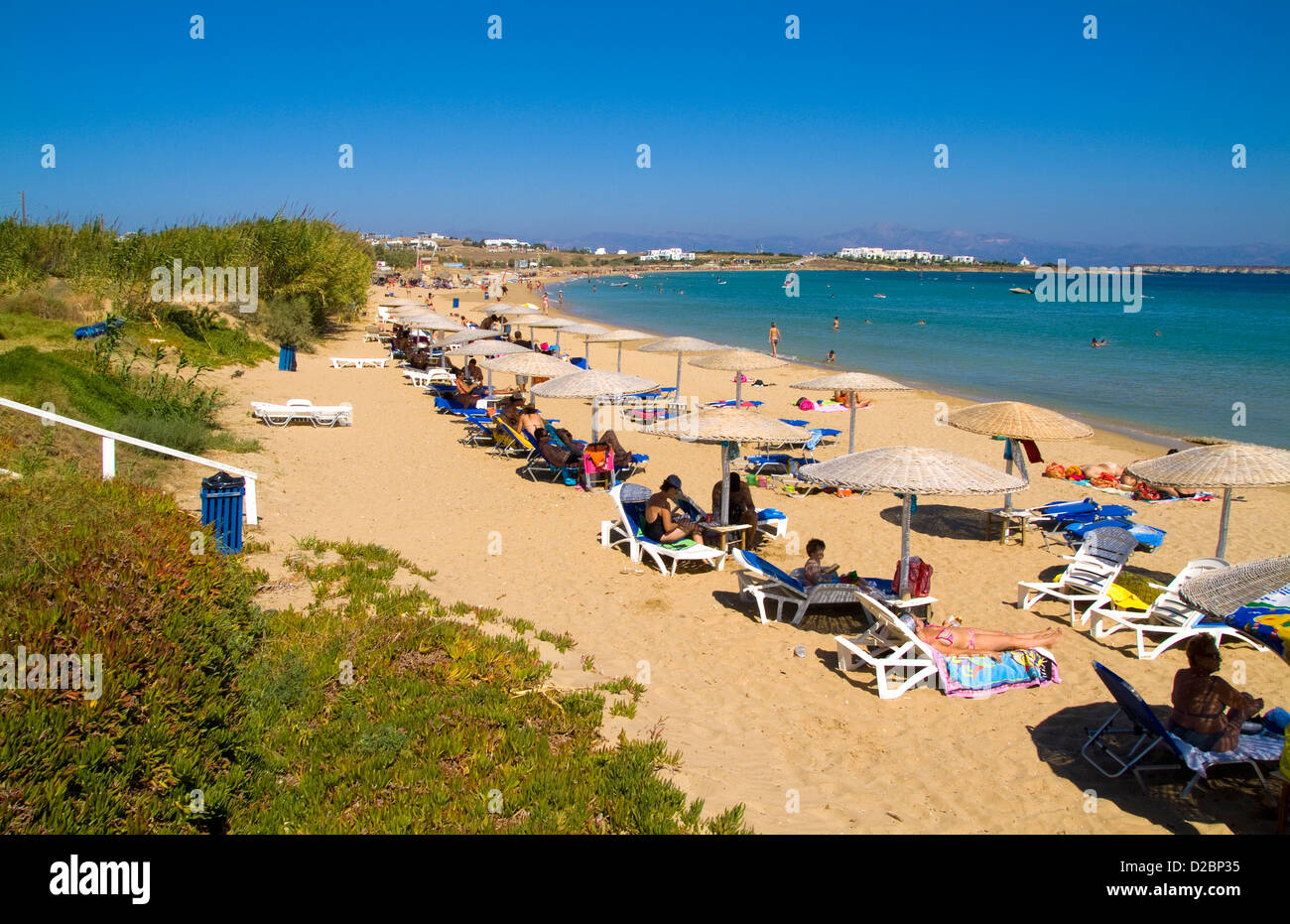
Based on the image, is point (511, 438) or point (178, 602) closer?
point (178, 602)

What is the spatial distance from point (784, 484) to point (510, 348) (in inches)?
266

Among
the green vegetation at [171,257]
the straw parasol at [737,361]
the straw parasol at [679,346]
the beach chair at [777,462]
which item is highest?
the green vegetation at [171,257]

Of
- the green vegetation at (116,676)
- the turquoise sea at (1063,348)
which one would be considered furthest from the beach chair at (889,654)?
the turquoise sea at (1063,348)

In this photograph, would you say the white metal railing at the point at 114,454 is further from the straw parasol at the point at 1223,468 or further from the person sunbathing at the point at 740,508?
the straw parasol at the point at 1223,468

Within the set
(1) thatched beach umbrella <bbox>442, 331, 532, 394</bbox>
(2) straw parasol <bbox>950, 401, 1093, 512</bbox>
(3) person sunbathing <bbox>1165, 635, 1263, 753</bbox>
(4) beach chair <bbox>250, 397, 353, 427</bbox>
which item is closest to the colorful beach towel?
(3) person sunbathing <bbox>1165, 635, 1263, 753</bbox>

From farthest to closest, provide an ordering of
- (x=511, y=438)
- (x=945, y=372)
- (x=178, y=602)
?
1. (x=945, y=372)
2. (x=511, y=438)
3. (x=178, y=602)

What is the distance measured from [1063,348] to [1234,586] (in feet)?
123

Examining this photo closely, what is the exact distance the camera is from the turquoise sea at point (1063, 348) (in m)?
22.8

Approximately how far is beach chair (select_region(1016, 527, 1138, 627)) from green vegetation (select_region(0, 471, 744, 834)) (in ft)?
14.5

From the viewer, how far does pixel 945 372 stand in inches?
1186

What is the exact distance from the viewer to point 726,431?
8367 mm

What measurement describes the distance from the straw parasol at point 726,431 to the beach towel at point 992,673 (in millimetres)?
3003
